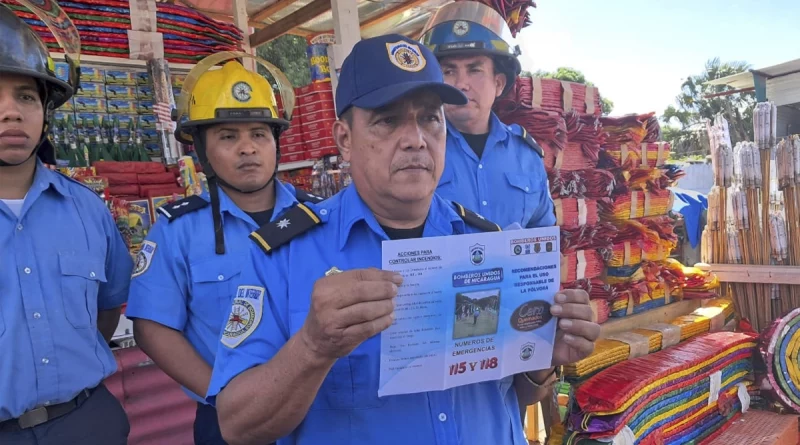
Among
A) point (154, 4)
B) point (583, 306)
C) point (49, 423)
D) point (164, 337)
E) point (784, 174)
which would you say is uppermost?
point (154, 4)

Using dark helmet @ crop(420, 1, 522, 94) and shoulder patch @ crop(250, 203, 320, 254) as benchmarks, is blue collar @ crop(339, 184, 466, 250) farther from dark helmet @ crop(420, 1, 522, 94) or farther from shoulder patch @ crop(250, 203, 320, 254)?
dark helmet @ crop(420, 1, 522, 94)

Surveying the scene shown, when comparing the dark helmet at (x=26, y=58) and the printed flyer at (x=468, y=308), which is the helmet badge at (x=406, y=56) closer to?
the printed flyer at (x=468, y=308)

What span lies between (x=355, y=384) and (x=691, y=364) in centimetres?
307

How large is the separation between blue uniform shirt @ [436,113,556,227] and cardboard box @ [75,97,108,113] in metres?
2.66

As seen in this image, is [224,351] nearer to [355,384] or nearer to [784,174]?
[355,384]

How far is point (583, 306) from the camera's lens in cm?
131

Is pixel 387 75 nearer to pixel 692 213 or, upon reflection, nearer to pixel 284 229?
pixel 284 229

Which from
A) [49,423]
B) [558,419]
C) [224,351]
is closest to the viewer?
[224,351]

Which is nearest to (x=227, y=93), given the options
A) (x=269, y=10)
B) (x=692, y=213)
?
(x=269, y=10)

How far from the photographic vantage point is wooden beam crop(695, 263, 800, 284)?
4.36m

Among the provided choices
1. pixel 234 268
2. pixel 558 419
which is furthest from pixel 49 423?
pixel 558 419

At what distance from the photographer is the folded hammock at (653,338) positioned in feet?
10.4

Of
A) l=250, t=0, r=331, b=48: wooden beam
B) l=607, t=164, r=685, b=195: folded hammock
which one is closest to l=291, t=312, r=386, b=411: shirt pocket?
l=607, t=164, r=685, b=195: folded hammock

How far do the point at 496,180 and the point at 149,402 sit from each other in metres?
2.49
